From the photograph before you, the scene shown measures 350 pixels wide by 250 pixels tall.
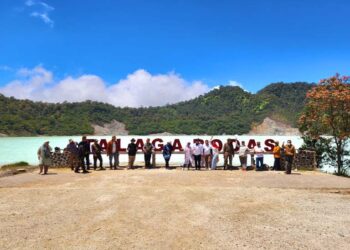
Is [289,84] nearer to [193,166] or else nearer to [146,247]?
[193,166]

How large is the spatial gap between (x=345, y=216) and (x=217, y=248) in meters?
4.08

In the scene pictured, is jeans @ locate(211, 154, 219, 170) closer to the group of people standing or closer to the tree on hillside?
Answer: the group of people standing

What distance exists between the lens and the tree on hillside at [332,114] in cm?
1892

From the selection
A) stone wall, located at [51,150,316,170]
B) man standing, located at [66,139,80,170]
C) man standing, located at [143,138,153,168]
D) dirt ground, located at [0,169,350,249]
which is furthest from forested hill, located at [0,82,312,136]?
dirt ground, located at [0,169,350,249]

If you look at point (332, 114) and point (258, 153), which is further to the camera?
point (332, 114)

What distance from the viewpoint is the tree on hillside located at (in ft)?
62.1

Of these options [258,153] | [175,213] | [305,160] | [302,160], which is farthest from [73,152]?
[305,160]

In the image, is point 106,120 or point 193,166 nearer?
point 193,166

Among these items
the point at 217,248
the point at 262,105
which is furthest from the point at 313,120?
the point at 262,105

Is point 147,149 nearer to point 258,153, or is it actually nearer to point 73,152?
point 73,152

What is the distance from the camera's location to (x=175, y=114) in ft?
531

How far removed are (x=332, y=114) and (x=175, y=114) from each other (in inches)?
5621

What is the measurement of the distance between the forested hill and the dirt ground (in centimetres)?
10958

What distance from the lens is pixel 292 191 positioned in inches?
481
